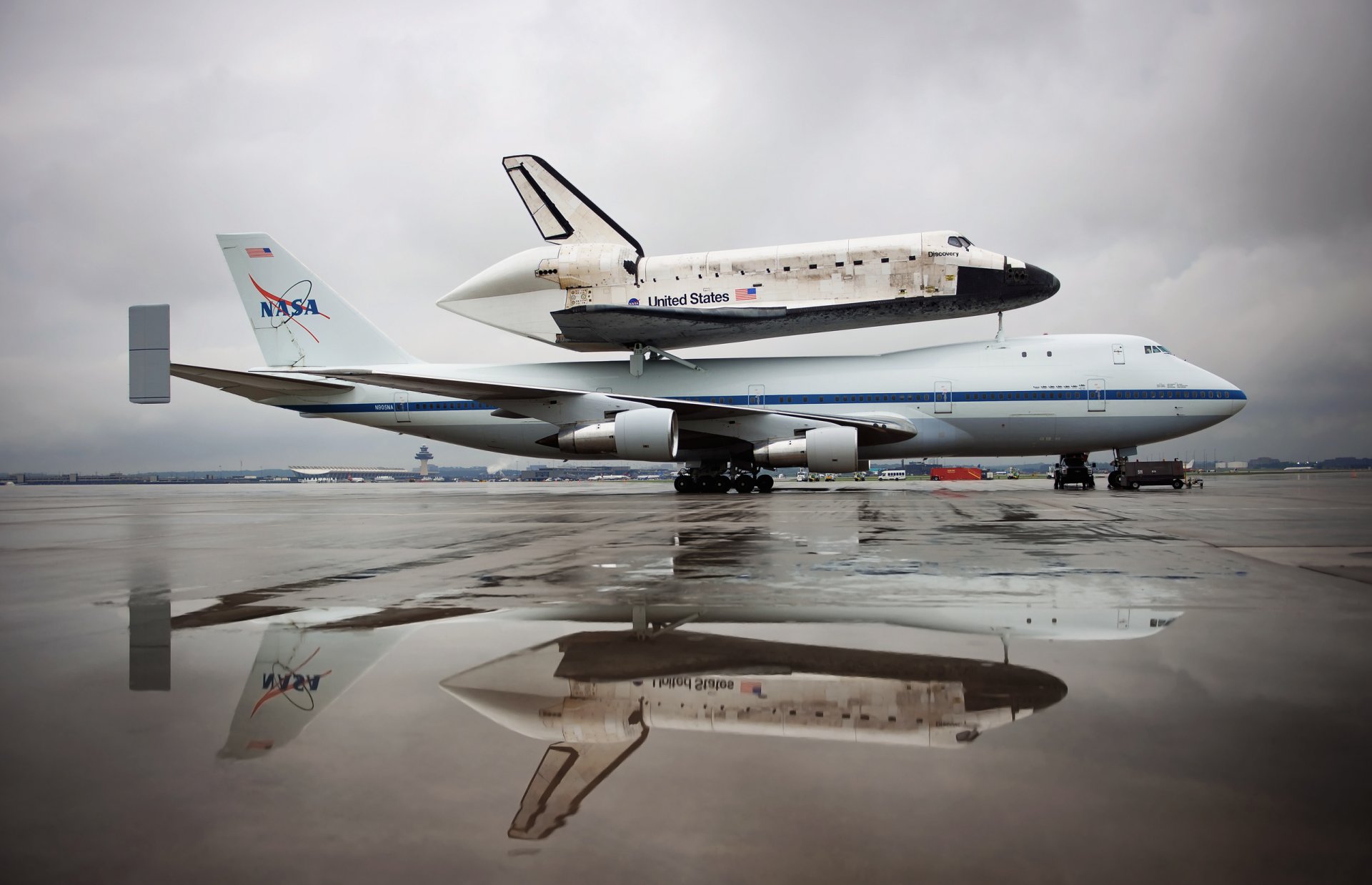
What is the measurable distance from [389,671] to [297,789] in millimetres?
1144

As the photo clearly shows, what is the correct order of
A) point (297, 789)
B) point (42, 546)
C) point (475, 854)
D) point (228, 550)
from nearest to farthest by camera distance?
point (475, 854) < point (297, 789) < point (228, 550) < point (42, 546)

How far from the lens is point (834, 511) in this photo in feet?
42.9

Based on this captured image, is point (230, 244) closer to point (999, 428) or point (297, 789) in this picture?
point (999, 428)

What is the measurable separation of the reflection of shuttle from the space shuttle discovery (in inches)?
707

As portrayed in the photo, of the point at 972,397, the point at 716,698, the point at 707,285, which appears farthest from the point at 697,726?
the point at 707,285

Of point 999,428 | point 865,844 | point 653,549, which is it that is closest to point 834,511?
point 653,549

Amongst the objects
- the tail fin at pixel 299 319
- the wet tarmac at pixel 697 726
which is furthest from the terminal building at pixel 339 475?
the wet tarmac at pixel 697 726

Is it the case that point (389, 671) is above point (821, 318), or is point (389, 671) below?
below

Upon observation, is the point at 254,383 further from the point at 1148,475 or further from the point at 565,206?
the point at 1148,475

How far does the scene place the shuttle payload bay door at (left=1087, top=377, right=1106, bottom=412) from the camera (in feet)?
63.4

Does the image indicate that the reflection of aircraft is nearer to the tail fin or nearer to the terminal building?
the tail fin

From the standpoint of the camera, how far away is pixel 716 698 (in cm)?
274

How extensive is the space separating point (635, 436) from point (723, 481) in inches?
159

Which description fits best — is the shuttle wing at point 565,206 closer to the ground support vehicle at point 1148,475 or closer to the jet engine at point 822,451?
the jet engine at point 822,451
